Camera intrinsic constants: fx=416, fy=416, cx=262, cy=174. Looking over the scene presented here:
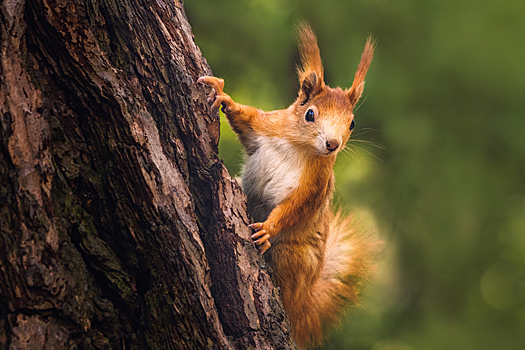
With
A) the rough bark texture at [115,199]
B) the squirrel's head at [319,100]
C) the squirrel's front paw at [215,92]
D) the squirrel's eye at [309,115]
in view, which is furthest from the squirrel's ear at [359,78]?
the rough bark texture at [115,199]

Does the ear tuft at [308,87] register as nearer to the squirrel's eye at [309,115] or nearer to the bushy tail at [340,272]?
the squirrel's eye at [309,115]

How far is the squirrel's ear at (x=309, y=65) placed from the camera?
1.13 m

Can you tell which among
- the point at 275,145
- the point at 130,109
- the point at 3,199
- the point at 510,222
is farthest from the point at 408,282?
the point at 3,199

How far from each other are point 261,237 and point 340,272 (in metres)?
0.52

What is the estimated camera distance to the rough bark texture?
0.62m

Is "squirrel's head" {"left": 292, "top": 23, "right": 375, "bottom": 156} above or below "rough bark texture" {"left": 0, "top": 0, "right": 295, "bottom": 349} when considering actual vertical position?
above

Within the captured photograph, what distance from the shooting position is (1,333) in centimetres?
59

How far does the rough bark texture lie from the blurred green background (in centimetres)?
37

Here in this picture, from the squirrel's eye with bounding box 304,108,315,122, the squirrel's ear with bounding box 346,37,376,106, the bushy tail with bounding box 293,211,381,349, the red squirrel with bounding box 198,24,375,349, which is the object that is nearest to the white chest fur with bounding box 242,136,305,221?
the red squirrel with bounding box 198,24,375,349

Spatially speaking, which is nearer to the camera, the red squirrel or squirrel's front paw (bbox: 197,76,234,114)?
squirrel's front paw (bbox: 197,76,234,114)

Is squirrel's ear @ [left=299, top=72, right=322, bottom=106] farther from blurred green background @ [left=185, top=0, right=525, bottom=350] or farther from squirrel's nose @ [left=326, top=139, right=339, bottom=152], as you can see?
squirrel's nose @ [left=326, top=139, right=339, bottom=152]

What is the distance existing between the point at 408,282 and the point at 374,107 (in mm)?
634

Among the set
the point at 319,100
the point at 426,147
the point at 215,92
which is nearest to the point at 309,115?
the point at 319,100

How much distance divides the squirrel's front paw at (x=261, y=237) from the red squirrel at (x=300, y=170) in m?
0.01
